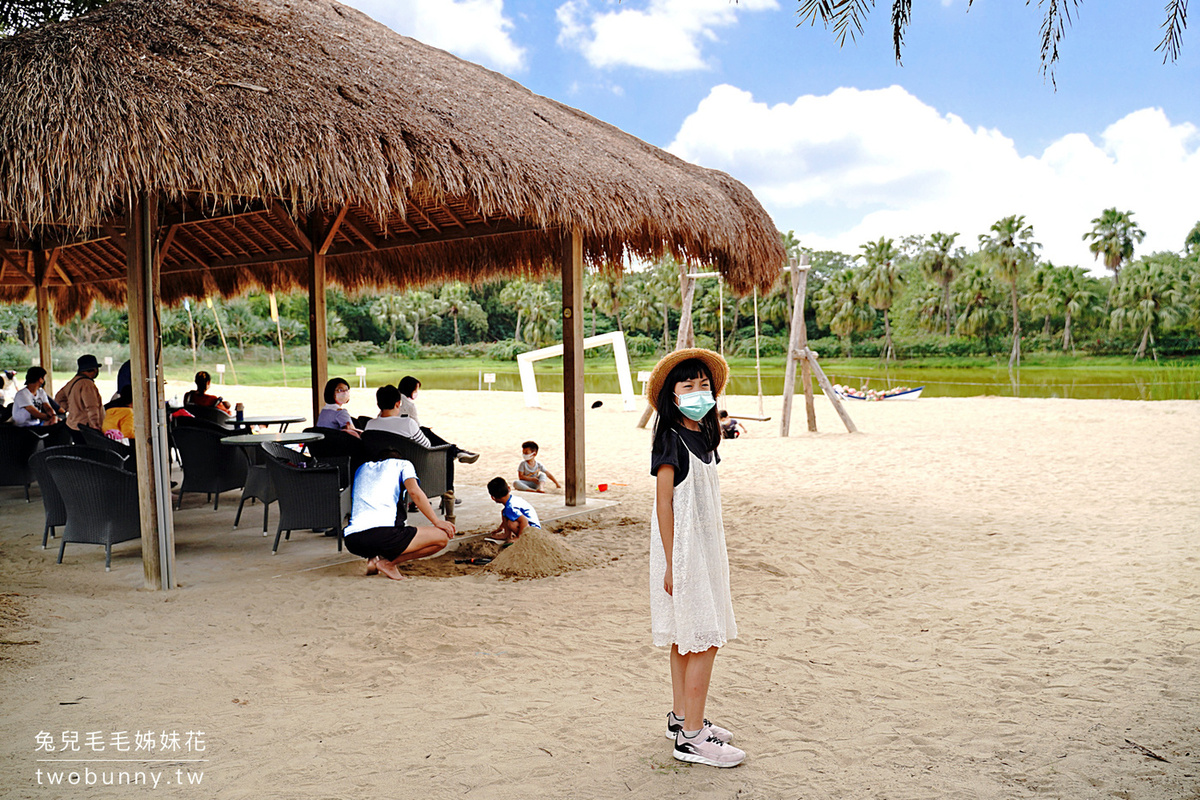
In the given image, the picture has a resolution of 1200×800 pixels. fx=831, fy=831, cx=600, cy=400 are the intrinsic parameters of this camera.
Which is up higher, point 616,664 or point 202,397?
point 202,397

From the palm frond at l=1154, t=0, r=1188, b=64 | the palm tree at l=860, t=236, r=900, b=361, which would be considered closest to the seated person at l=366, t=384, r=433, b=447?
the palm frond at l=1154, t=0, r=1188, b=64

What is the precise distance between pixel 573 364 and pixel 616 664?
11.8ft

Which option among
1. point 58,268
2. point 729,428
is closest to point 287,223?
point 58,268

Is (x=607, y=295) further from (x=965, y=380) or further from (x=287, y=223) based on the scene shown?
(x=287, y=223)

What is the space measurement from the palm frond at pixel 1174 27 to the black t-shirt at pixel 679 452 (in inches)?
68.9

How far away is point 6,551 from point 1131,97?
7962 centimetres

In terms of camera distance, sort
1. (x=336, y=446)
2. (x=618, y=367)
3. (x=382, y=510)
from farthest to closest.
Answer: (x=618, y=367) → (x=336, y=446) → (x=382, y=510)

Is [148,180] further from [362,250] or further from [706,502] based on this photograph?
[362,250]

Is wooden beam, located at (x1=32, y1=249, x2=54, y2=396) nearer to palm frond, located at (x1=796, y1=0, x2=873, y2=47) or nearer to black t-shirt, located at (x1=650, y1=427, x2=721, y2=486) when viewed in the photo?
black t-shirt, located at (x1=650, y1=427, x2=721, y2=486)

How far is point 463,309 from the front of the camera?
2080 inches

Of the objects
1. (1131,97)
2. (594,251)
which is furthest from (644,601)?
(1131,97)

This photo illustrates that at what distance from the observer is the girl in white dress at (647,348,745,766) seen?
2598 mm

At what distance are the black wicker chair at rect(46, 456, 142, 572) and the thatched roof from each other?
1.38 meters

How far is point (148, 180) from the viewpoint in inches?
168
